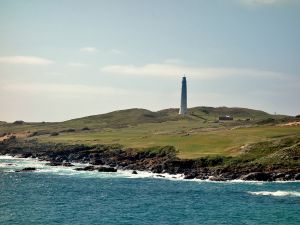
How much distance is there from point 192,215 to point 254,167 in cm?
4308

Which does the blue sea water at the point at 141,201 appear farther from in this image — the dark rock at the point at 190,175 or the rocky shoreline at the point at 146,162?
the rocky shoreline at the point at 146,162

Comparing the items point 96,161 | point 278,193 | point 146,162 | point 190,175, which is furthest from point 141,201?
point 96,161

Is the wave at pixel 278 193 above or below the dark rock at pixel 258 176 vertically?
below

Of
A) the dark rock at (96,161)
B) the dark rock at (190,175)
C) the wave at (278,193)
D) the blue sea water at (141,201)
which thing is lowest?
the blue sea water at (141,201)

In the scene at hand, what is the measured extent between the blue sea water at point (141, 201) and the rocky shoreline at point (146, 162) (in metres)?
6.72

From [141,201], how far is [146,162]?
4989cm

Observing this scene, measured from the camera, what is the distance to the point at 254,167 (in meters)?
111

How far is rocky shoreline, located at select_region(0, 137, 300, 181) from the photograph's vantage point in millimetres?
106125

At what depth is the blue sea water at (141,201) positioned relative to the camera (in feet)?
225

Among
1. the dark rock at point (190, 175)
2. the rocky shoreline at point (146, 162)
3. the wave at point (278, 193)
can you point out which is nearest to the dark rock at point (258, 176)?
the rocky shoreline at point (146, 162)

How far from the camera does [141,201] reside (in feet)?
269

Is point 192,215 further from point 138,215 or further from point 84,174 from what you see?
point 84,174

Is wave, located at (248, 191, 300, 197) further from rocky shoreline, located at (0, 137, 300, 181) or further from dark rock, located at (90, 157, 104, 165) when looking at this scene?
dark rock, located at (90, 157, 104, 165)

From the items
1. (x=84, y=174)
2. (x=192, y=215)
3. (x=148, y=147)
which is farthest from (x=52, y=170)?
(x=192, y=215)
